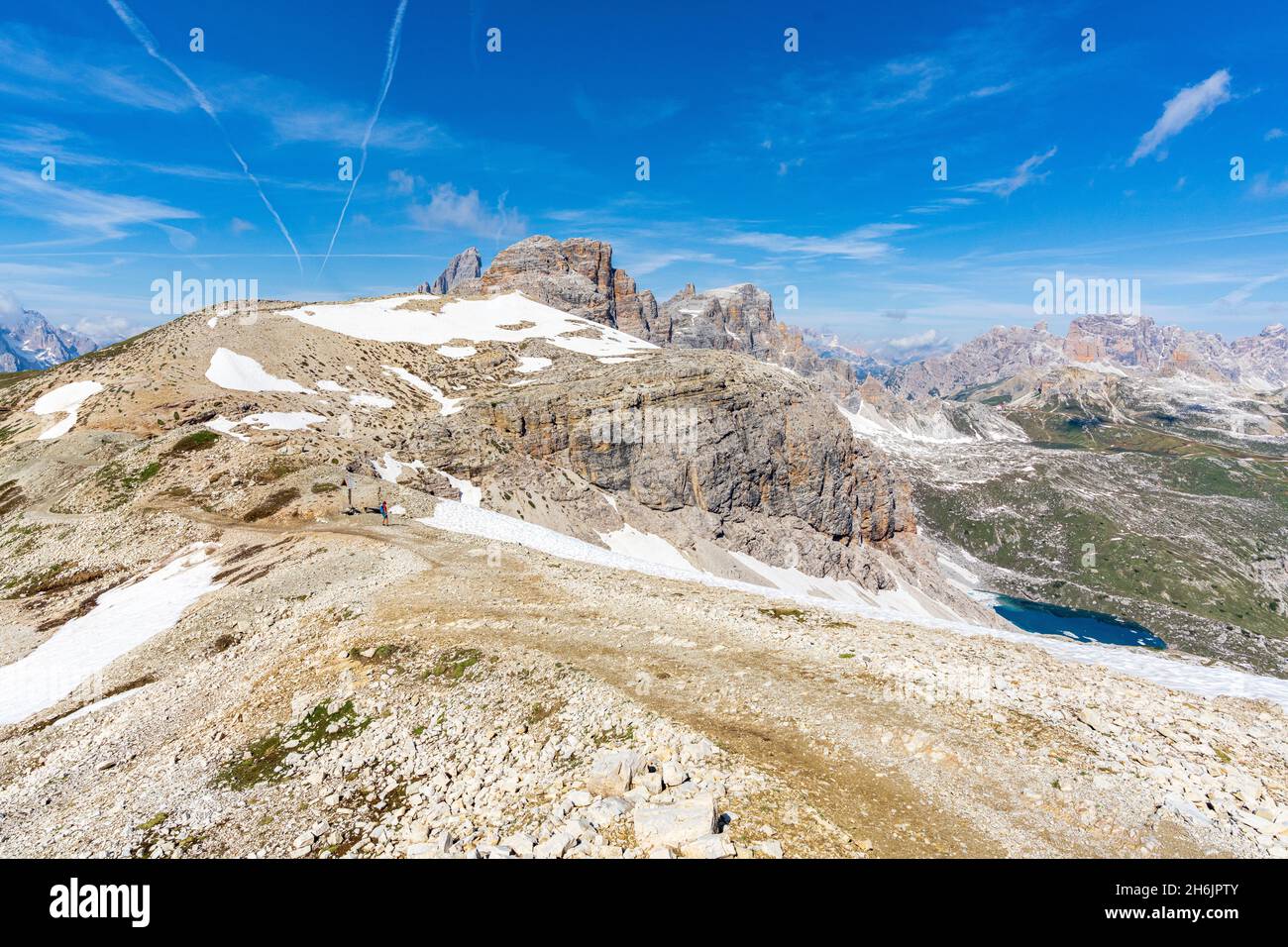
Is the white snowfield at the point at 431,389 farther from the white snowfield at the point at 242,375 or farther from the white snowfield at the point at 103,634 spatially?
the white snowfield at the point at 103,634

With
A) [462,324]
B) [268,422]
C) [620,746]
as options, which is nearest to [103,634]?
[620,746]

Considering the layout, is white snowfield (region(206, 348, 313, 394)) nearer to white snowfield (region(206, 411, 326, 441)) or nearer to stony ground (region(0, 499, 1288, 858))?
white snowfield (region(206, 411, 326, 441))

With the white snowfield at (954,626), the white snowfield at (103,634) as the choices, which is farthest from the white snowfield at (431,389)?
the white snowfield at (103,634)

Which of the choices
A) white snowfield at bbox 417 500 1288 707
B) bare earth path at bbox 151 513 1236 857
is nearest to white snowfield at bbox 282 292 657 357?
white snowfield at bbox 417 500 1288 707

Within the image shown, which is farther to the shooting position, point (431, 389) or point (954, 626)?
point (431, 389)

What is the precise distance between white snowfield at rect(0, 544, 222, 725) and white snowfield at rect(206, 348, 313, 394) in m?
41.2

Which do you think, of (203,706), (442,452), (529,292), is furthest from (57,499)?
(529,292)

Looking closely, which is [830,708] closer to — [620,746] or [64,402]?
[620,746]

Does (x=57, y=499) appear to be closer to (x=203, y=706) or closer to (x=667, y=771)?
(x=203, y=706)

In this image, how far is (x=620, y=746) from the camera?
1295 centimetres

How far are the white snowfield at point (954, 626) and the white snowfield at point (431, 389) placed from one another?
3711 cm

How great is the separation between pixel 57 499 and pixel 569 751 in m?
52.5

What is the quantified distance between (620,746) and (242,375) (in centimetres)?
7525
